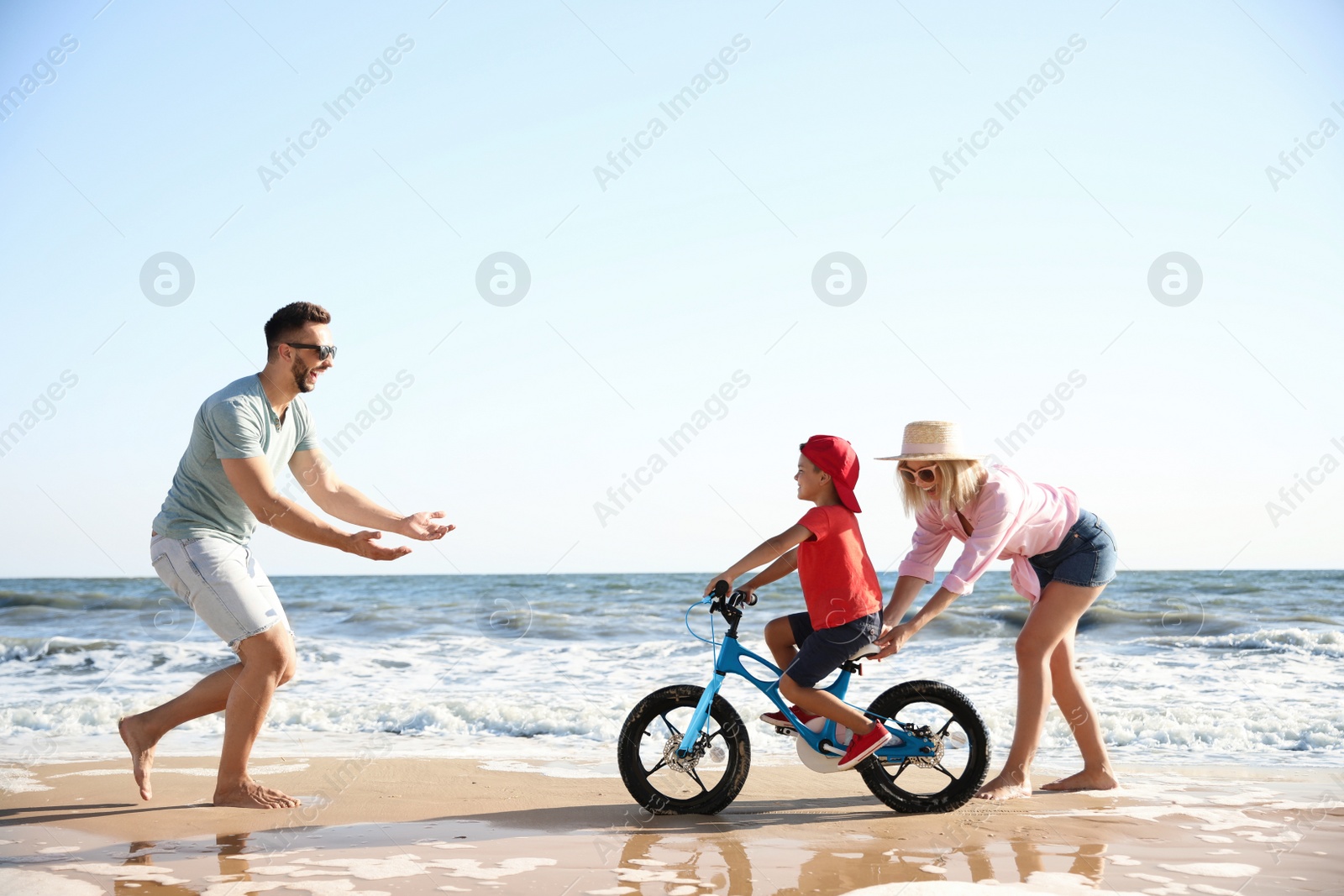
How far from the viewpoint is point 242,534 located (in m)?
4.12

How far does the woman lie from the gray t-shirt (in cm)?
262

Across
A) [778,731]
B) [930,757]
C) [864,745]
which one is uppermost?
[930,757]

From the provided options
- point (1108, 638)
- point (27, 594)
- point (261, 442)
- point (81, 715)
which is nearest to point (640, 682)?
point (81, 715)

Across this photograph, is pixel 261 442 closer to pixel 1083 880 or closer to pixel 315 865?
pixel 315 865

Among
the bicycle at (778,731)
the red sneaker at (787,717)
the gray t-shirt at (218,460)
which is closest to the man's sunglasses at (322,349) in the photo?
the gray t-shirt at (218,460)

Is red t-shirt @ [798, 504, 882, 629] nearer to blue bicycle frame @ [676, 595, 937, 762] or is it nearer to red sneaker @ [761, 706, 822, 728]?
blue bicycle frame @ [676, 595, 937, 762]

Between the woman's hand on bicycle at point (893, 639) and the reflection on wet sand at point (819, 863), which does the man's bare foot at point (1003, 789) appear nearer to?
the reflection on wet sand at point (819, 863)

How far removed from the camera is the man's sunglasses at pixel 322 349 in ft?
13.5

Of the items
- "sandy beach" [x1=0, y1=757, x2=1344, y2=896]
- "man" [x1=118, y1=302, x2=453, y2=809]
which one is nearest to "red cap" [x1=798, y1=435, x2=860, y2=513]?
"sandy beach" [x1=0, y1=757, x2=1344, y2=896]

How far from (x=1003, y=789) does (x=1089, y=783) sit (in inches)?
23.8

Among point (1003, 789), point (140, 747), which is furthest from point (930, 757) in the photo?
point (140, 747)

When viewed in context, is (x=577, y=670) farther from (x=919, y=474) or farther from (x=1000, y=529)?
(x=1000, y=529)

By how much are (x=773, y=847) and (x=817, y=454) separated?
1548mm

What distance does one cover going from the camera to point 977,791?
439 centimetres
